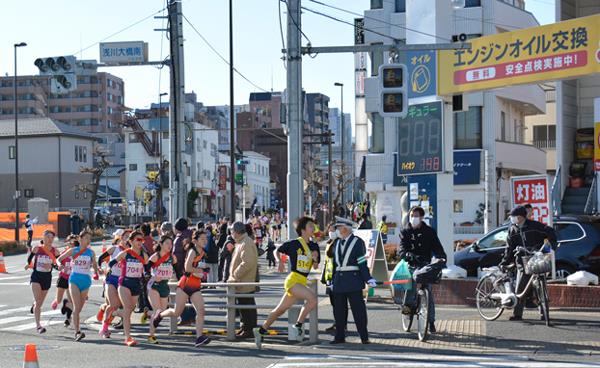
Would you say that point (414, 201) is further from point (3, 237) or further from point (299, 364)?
point (3, 237)

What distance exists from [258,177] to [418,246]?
103414 mm

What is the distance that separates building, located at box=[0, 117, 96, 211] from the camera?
272 ft

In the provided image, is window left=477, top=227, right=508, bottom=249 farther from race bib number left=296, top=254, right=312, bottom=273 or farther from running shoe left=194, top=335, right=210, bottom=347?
running shoe left=194, top=335, right=210, bottom=347

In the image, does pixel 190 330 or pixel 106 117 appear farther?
pixel 106 117

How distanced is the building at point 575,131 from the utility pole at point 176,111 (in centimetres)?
1513

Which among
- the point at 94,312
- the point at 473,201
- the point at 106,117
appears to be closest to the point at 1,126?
the point at 106,117

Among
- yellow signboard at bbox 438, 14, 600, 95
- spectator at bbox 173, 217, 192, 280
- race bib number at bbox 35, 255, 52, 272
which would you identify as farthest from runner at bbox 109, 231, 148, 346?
yellow signboard at bbox 438, 14, 600, 95

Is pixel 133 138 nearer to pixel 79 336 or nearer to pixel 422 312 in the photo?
pixel 79 336

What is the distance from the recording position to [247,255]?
45.2 ft

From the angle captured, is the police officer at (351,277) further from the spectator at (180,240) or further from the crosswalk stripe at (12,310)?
the crosswalk stripe at (12,310)

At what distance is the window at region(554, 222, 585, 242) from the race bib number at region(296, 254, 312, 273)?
8216 millimetres

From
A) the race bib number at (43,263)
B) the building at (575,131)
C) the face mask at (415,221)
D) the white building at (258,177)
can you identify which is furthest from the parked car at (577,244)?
the white building at (258,177)

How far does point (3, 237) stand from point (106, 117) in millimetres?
74960

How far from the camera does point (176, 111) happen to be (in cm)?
2253
